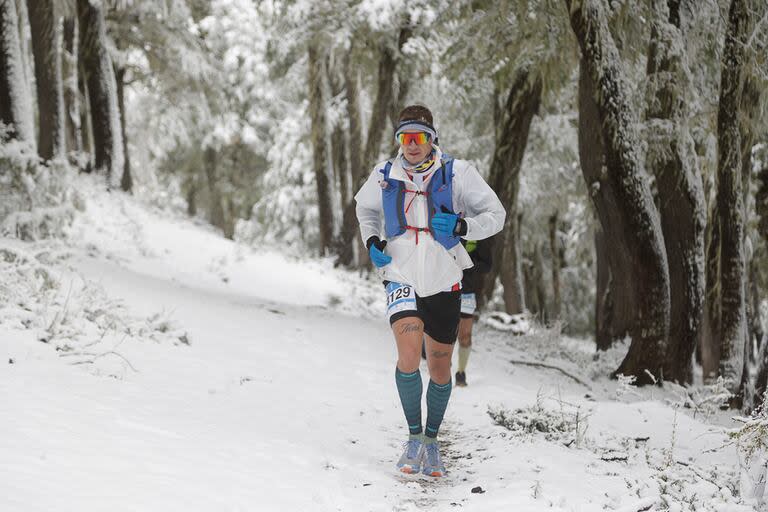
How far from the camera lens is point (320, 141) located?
56.9ft

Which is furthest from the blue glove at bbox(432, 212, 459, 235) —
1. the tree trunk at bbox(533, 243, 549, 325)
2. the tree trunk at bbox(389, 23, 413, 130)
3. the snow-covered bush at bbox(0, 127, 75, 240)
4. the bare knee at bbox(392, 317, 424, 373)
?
the tree trunk at bbox(533, 243, 549, 325)

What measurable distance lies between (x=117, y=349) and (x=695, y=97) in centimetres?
722

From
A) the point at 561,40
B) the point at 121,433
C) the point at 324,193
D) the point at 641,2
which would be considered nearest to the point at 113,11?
the point at 324,193

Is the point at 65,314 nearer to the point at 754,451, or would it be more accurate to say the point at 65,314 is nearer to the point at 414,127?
the point at 414,127

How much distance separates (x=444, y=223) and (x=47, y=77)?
10595 millimetres

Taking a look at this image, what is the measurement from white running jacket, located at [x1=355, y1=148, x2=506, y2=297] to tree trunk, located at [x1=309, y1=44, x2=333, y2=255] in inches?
488

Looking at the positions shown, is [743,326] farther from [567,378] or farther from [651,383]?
[567,378]

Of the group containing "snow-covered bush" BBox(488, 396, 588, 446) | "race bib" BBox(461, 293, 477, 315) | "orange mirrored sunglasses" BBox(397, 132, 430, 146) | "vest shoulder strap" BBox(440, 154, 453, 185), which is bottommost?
"snow-covered bush" BBox(488, 396, 588, 446)

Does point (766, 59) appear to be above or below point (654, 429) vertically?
above

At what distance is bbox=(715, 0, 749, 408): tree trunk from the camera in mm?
8023

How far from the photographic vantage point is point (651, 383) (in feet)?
29.3

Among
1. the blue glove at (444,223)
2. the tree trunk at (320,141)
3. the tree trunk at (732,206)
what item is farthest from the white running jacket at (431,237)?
the tree trunk at (320,141)

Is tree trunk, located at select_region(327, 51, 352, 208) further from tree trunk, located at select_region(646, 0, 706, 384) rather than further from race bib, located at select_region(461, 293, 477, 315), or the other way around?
race bib, located at select_region(461, 293, 477, 315)

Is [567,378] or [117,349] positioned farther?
[567,378]
